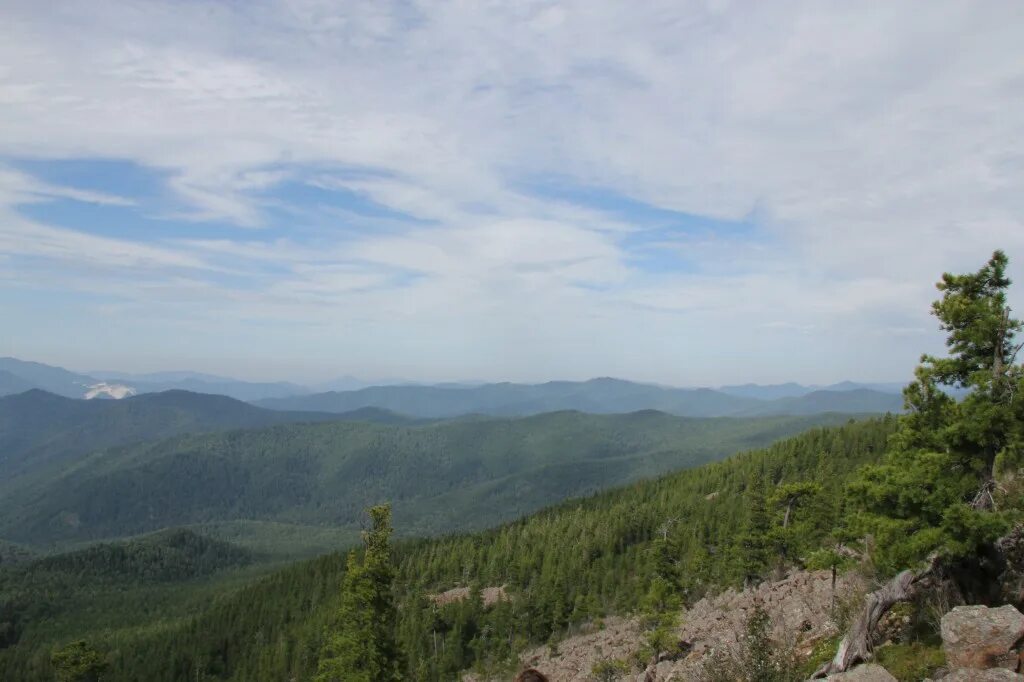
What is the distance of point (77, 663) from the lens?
7225 centimetres

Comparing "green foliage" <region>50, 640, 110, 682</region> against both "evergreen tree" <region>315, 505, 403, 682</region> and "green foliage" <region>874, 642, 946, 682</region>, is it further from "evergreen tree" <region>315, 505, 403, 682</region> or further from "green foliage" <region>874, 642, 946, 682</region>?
"green foliage" <region>874, 642, 946, 682</region>

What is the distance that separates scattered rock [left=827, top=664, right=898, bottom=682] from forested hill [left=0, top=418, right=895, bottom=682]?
42290mm

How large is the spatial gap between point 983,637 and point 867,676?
8.36 feet

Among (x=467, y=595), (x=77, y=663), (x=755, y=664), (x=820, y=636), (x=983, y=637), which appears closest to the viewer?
(x=983, y=637)

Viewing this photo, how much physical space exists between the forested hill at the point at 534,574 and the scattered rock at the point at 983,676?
140 ft

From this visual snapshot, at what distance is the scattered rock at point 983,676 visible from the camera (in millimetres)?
10727

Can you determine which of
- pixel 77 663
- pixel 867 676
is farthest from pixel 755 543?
pixel 77 663

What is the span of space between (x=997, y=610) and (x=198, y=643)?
161675 millimetres

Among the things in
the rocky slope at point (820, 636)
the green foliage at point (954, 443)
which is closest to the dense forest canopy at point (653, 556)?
the green foliage at point (954, 443)

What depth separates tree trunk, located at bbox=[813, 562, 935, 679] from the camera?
47.0ft

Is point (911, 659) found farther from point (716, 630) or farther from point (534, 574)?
point (534, 574)

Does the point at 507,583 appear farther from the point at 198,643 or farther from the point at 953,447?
the point at 953,447

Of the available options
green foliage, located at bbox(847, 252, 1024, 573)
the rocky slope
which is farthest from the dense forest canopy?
the rocky slope

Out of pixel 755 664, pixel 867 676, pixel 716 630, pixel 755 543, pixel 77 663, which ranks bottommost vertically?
pixel 77 663
